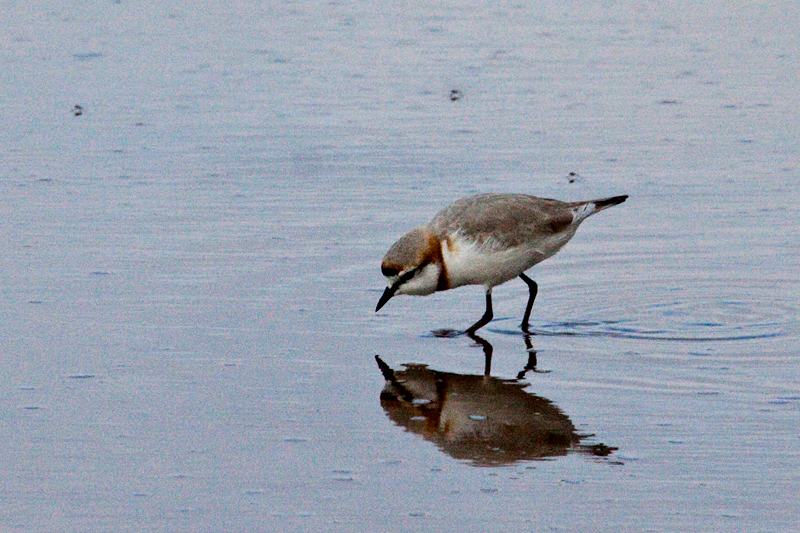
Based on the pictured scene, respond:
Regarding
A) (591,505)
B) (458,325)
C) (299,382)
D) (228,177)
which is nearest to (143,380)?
(299,382)

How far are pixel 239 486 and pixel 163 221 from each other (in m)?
5.67

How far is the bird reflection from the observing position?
7.50 meters

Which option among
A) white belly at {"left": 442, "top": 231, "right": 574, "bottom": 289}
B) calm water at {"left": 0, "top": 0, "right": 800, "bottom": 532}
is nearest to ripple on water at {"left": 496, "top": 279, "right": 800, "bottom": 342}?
calm water at {"left": 0, "top": 0, "right": 800, "bottom": 532}

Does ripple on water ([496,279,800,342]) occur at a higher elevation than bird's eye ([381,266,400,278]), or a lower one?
lower

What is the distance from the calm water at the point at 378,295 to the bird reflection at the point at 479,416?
26 millimetres

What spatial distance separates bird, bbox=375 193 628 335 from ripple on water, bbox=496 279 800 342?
493 millimetres

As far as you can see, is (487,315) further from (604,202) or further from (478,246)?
(604,202)

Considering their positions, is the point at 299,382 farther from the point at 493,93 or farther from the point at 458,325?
the point at 493,93

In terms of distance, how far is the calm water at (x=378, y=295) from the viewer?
6988mm

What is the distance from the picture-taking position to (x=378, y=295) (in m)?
10.5

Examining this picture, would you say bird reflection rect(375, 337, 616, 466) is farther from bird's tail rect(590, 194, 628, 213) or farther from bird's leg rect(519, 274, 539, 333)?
bird's tail rect(590, 194, 628, 213)

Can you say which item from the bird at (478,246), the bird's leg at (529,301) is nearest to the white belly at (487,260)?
the bird at (478,246)

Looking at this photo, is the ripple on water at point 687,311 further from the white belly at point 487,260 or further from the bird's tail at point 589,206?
the bird's tail at point 589,206

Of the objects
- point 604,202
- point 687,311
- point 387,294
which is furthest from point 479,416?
point 604,202
